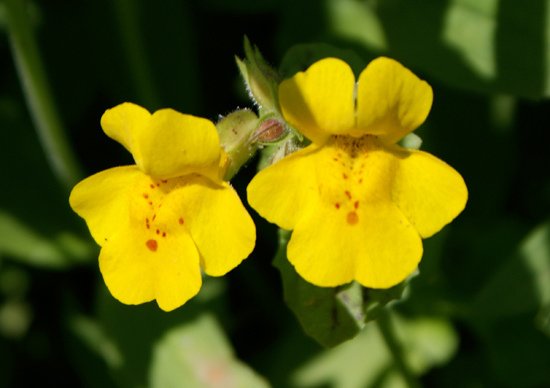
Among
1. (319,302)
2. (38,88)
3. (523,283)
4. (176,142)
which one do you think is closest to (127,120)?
(176,142)

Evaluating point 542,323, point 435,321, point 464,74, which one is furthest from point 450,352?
point 464,74

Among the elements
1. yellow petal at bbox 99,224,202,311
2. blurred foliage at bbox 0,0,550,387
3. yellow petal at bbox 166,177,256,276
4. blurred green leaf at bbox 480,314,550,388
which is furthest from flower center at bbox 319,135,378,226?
blurred green leaf at bbox 480,314,550,388

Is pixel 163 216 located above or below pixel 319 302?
above

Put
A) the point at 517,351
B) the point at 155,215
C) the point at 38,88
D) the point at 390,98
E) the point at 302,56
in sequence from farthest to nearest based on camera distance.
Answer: the point at 517,351
the point at 38,88
the point at 302,56
the point at 155,215
the point at 390,98

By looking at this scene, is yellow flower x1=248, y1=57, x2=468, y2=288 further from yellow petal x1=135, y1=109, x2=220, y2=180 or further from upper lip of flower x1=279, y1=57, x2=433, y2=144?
yellow petal x1=135, y1=109, x2=220, y2=180

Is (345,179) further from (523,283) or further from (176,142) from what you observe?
(523,283)
